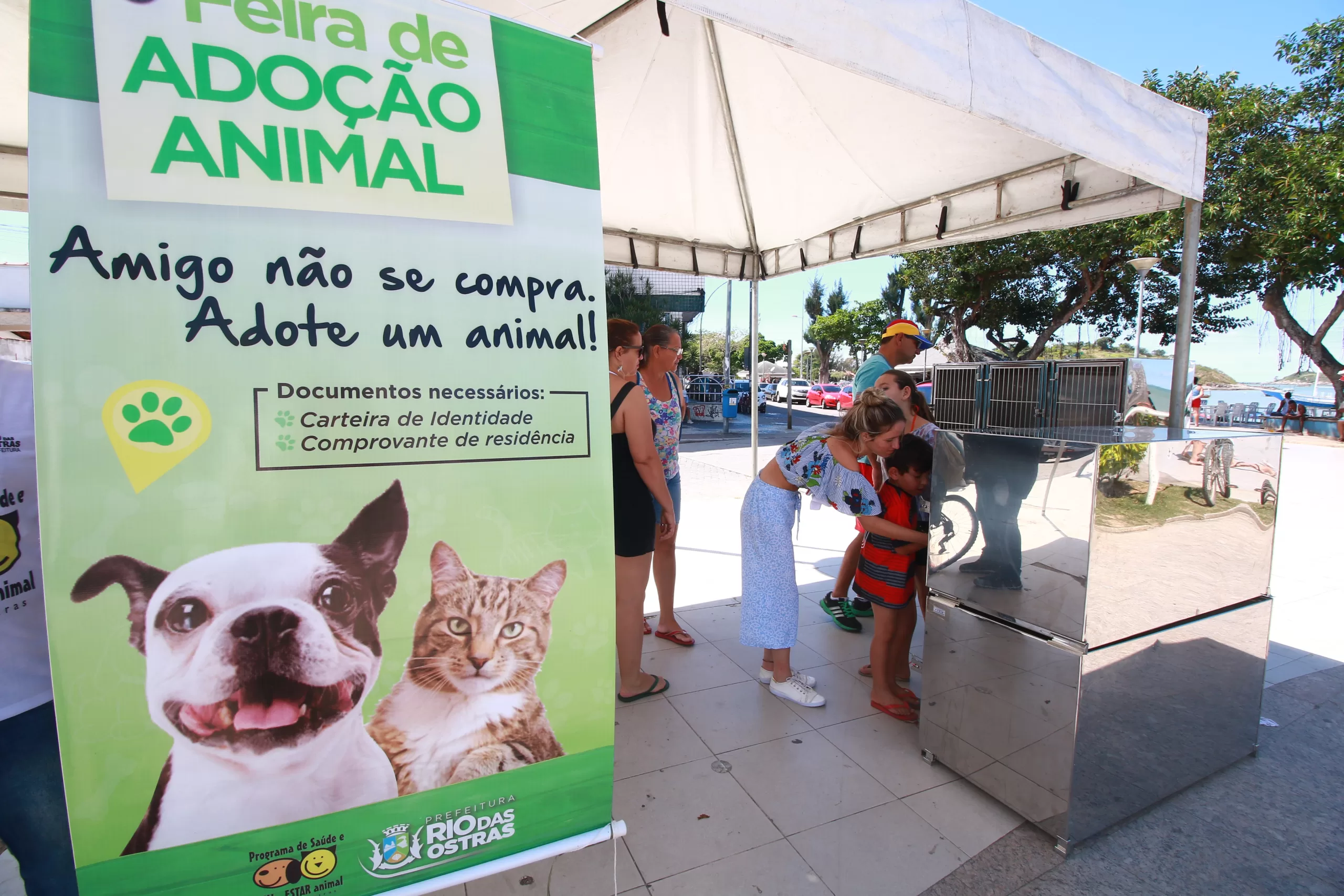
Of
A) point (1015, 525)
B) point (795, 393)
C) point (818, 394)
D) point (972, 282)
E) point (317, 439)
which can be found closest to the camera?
point (317, 439)

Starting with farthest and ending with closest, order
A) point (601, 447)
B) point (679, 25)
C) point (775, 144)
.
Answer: point (775, 144)
point (679, 25)
point (601, 447)

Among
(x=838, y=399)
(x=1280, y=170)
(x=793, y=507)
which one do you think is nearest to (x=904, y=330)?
(x=793, y=507)

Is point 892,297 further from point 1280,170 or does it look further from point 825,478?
point 825,478

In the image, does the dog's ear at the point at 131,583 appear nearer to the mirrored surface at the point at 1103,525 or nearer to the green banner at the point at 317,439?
the green banner at the point at 317,439

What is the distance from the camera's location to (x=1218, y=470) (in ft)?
6.90

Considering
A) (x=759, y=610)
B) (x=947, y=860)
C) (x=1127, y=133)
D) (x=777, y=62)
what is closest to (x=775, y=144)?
(x=777, y=62)

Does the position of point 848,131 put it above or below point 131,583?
above

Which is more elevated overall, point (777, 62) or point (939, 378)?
point (777, 62)

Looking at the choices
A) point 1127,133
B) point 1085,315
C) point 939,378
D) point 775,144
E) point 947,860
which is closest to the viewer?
point 947,860

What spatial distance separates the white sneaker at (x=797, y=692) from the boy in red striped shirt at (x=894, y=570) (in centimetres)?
25

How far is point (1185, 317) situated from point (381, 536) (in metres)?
3.65

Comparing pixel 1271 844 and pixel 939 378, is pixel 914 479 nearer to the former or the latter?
pixel 1271 844

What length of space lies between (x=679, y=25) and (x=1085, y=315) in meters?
18.6

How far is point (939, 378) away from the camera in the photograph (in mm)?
5820
